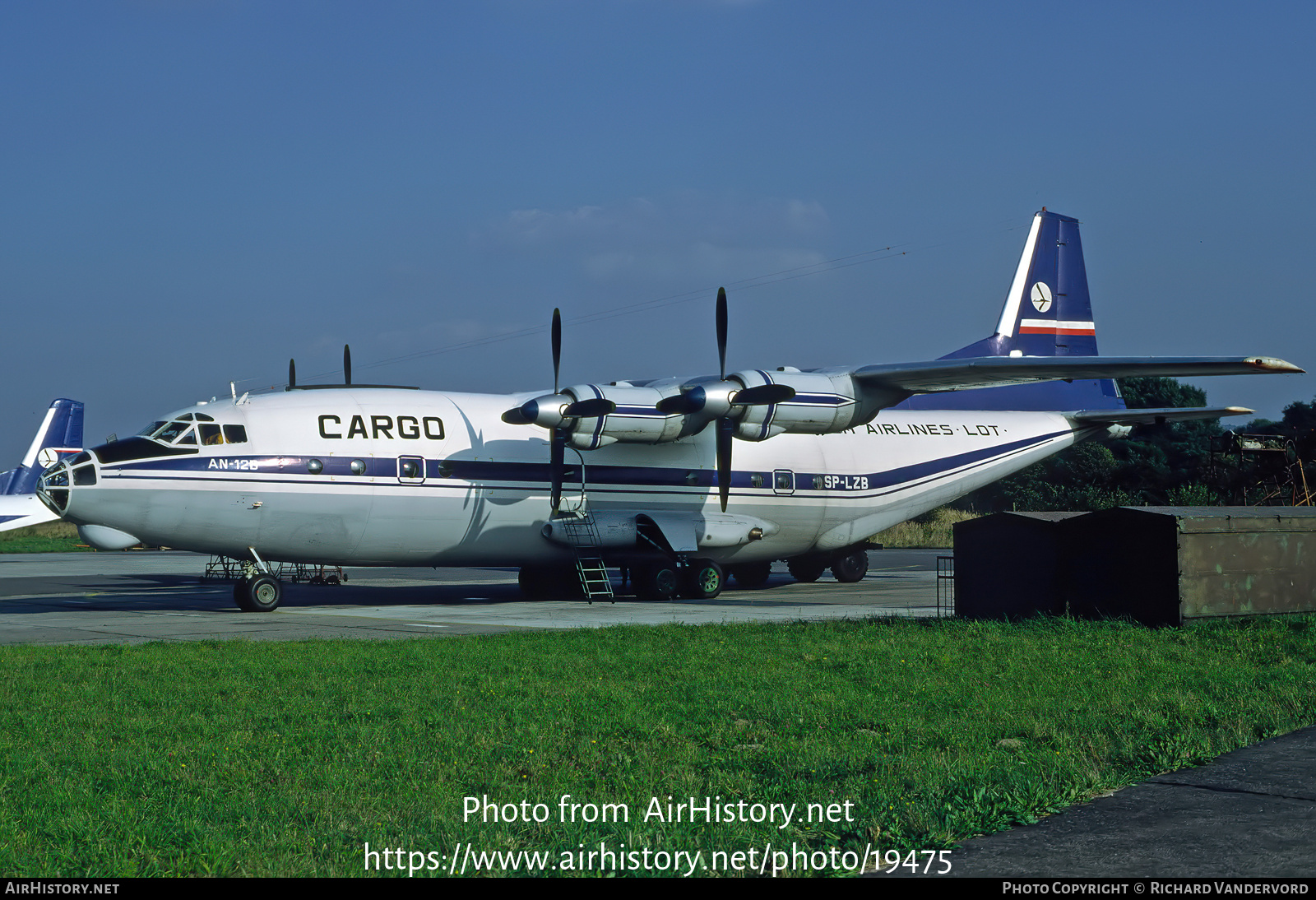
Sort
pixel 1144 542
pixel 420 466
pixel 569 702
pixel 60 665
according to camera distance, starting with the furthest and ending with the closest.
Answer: pixel 420 466, pixel 1144 542, pixel 60 665, pixel 569 702

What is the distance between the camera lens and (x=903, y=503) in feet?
96.6

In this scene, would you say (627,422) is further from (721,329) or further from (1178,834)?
(1178,834)

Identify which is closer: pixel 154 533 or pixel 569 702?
pixel 569 702

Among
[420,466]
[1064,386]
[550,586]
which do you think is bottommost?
[550,586]

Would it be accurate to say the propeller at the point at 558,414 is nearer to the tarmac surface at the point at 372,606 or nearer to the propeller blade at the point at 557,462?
the propeller blade at the point at 557,462

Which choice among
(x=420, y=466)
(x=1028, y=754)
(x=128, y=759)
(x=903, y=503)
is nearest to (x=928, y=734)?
(x=1028, y=754)

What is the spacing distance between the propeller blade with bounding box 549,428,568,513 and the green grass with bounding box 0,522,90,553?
34025 millimetres

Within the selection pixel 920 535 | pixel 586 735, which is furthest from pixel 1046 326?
pixel 586 735

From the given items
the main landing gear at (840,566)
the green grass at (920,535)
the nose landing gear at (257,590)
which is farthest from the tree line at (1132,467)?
the nose landing gear at (257,590)

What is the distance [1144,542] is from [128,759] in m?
12.9

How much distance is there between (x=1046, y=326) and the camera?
3247cm

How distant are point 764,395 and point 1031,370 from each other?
16.9ft
